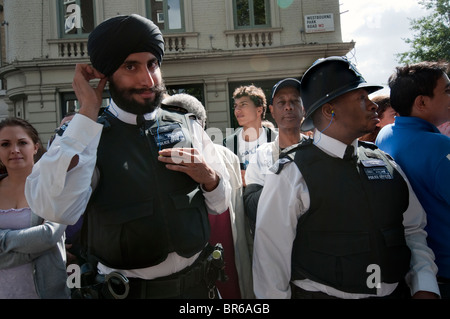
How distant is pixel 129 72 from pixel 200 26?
982cm

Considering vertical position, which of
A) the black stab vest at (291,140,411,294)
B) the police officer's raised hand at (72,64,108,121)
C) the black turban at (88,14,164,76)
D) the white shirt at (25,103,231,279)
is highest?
the black turban at (88,14,164,76)

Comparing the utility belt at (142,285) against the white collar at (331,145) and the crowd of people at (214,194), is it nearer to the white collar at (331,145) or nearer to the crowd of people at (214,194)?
the crowd of people at (214,194)

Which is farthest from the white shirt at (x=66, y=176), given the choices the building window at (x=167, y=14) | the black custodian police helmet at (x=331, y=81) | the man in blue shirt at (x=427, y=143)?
the building window at (x=167, y=14)

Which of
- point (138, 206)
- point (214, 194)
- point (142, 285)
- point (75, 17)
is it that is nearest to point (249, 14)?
point (75, 17)

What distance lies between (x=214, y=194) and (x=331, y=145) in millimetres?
648

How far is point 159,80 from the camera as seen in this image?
175 cm

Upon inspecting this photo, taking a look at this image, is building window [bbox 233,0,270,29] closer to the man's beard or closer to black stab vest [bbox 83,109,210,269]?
the man's beard

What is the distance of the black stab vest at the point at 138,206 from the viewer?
155 cm

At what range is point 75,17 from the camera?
10.9m

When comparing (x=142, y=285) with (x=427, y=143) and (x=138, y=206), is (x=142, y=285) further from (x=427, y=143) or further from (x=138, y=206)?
(x=427, y=143)

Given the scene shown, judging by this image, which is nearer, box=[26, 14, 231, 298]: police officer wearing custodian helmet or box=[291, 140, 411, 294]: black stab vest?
box=[26, 14, 231, 298]: police officer wearing custodian helmet

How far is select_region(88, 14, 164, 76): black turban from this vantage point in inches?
63.4

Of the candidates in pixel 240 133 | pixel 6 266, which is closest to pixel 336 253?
pixel 6 266

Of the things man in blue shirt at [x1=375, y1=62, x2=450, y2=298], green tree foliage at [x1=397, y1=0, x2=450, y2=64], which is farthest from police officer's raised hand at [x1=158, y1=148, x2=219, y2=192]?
green tree foliage at [x1=397, y1=0, x2=450, y2=64]
